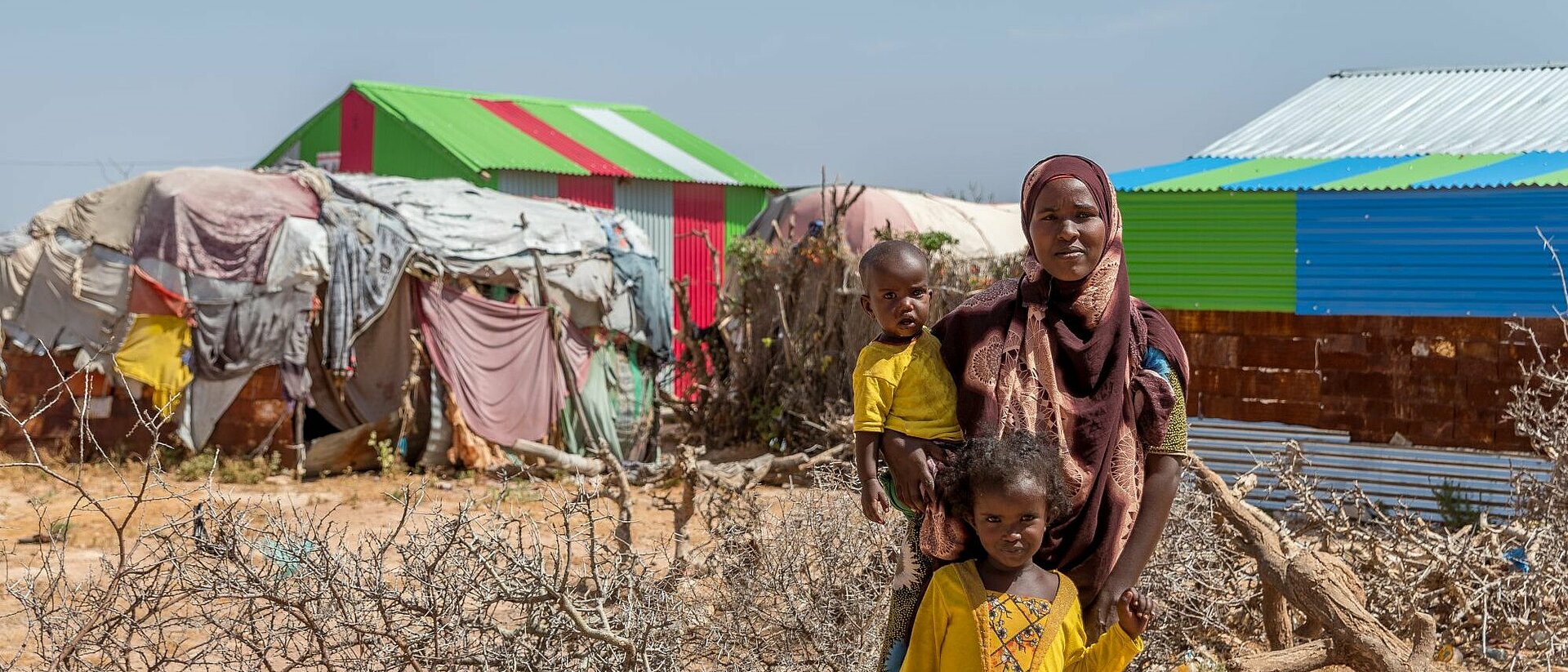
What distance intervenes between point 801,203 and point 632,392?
5.83 m

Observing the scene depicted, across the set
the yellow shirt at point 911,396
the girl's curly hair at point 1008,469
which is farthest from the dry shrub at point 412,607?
the girl's curly hair at point 1008,469

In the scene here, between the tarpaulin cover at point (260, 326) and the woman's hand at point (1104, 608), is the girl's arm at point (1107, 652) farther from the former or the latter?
the tarpaulin cover at point (260, 326)

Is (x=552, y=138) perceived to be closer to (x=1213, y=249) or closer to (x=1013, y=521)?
(x=1213, y=249)

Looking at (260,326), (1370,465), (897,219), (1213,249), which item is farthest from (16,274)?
(897,219)

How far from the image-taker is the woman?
267 cm

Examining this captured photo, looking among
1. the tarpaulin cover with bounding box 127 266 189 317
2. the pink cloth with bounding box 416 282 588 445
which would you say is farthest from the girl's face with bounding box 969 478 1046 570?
the tarpaulin cover with bounding box 127 266 189 317

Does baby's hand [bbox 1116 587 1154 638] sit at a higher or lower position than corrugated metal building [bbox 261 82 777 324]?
lower

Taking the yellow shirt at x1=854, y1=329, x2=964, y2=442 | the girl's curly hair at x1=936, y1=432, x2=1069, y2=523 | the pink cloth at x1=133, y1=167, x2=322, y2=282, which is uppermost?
the pink cloth at x1=133, y1=167, x2=322, y2=282

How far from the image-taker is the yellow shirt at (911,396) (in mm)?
2850

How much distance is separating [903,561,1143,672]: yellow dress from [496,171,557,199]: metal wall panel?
649 inches

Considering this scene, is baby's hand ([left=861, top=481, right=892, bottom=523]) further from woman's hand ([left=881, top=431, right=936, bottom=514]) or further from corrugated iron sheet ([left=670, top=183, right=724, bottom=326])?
corrugated iron sheet ([left=670, top=183, right=724, bottom=326])

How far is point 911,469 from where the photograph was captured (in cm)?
282

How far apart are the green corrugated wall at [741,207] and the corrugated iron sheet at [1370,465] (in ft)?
42.6

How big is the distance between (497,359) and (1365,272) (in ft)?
22.8
